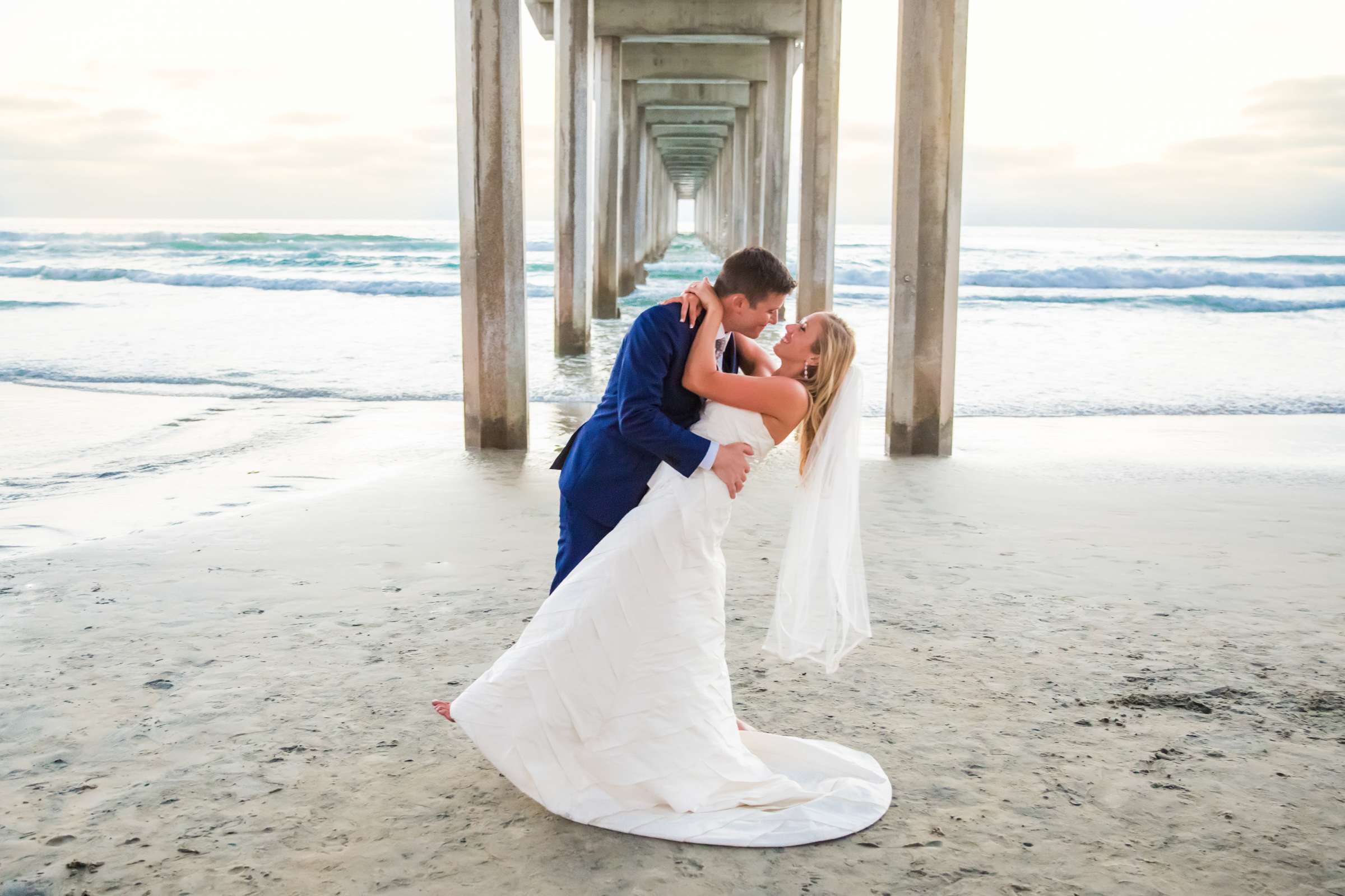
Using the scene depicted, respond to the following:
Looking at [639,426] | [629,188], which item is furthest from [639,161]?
[639,426]

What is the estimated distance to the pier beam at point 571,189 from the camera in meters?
13.1

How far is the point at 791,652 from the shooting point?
113 inches

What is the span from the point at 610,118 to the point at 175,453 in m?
13.0

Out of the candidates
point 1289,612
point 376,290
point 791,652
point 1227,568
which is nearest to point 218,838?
point 791,652

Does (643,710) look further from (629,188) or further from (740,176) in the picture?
(740,176)

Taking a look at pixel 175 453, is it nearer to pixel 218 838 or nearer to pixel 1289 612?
pixel 218 838

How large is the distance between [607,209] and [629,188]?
5.88 meters

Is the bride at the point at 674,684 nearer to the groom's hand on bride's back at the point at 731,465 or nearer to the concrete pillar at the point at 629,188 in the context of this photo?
the groom's hand on bride's back at the point at 731,465

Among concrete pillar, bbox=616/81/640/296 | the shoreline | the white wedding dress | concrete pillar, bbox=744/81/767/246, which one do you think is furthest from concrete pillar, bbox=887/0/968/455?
concrete pillar, bbox=744/81/767/246

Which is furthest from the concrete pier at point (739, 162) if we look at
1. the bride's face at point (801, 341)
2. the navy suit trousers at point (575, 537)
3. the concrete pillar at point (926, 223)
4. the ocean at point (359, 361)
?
the bride's face at point (801, 341)

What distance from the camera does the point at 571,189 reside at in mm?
13227

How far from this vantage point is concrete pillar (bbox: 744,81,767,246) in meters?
23.7

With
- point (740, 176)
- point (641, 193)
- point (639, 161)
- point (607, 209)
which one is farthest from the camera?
point (740, 176)

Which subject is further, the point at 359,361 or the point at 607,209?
the point at 607,209
